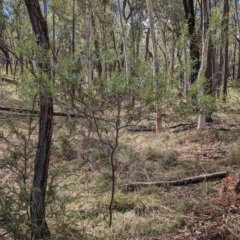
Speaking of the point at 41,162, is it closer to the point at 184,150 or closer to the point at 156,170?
the point at 156,170

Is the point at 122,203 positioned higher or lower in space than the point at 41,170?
lower

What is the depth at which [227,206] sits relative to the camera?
3477 millimetres

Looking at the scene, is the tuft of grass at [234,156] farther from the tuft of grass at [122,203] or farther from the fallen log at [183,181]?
the tuft of grass at [122,203]

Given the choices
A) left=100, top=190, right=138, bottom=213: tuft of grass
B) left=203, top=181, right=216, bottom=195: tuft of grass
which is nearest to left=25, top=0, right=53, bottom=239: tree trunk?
left=100, top=190, right=138, bottom=213: tuft of grass

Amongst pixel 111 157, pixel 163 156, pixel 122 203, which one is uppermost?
pixel 111 157

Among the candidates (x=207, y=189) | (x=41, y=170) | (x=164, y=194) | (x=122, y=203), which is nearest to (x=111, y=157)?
(x=41, y=170)

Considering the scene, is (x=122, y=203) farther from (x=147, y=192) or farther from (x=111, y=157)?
(x=111, y=157)

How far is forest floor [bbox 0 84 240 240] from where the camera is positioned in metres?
3.16

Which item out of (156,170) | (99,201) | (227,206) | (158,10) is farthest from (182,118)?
(158,10)

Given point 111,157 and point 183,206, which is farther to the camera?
point 183,206

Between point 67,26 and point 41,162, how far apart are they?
15.9m

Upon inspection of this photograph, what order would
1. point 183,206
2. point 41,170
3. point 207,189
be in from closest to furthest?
point 41,170 < point 183,206 < point 207,189

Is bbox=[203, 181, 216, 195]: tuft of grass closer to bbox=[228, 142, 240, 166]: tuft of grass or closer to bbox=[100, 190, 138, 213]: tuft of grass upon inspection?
bbox=[100, 190, 138, 213]: tuft of grass

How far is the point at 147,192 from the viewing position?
4.09 meters
